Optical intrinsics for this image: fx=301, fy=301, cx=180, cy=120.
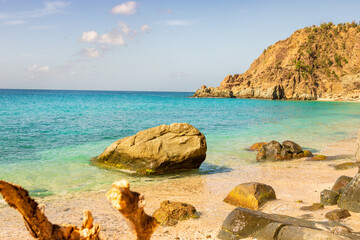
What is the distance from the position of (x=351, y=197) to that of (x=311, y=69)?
9649 cm

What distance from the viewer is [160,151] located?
11430mm

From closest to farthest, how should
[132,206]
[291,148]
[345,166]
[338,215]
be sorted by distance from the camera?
1. [132,206]
2. [338,215]
3. [345,166]
4. [291,148]

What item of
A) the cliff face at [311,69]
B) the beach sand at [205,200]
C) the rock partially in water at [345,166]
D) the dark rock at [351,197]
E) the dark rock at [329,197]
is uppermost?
the cliff face at [311,69]

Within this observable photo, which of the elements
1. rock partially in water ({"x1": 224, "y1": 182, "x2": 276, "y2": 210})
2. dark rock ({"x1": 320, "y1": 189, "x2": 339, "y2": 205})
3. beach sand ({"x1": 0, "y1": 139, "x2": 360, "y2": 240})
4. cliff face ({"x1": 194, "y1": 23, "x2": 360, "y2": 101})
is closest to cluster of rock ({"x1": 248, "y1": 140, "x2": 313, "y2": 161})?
beach sand ({"x1": 0, "y1": 139, "x2": 360, "y2": 240})

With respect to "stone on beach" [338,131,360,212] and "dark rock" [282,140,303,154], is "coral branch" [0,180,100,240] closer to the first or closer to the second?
"stone on beach" [338,131,360,212]

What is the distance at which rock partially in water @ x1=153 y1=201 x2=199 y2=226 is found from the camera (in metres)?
6.19

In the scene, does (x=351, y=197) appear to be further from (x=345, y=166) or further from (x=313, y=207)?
(x=345, y=166)

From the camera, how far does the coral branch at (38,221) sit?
6.33ft

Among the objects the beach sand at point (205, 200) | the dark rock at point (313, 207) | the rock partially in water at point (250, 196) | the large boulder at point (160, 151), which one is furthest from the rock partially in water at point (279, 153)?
the dark rock at point (313, 207)

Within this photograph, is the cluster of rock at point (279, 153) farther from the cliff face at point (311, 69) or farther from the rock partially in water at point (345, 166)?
the cliff face at point (311, 69)

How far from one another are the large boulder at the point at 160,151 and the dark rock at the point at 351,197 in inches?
233

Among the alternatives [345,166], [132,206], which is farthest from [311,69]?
[132,206]

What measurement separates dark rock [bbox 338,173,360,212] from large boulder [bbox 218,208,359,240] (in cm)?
101

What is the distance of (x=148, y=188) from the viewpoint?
9242mm
